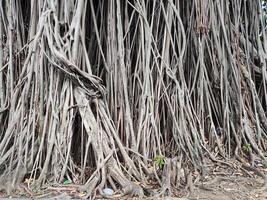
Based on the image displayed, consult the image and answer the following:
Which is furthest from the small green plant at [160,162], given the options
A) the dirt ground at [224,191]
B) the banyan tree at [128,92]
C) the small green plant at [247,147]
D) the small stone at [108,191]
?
the small green plant at [247,147]

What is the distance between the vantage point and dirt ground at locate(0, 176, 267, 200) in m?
3.13

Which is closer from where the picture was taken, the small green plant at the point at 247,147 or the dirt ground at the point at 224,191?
the dirt ground at the point at 224,191

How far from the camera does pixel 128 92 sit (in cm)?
413

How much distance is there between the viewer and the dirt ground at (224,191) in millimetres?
3131

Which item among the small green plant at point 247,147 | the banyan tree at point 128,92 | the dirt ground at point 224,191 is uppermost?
the banyan tree at point 128,92

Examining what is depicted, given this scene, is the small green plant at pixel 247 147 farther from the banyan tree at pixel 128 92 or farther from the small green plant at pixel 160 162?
the small green plant at pixel 160 162

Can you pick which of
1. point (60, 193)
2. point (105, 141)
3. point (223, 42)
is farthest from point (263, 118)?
point (60, 193)

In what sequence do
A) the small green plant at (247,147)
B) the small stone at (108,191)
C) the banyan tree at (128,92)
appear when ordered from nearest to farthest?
the small stone at (108,191) → the banyan tree at (128,92) → the small green plant at (247,147)

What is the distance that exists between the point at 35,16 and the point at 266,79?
275cm

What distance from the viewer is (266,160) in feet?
13.7

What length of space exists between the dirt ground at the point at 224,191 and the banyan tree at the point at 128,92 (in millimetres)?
128

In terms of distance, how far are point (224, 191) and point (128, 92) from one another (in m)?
1.34

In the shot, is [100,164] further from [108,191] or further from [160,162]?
[160,162]

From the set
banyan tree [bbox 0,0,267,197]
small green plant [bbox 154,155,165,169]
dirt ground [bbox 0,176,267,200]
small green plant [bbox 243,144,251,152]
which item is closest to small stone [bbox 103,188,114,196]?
banyan tree [bbox 0,0,267,197]
